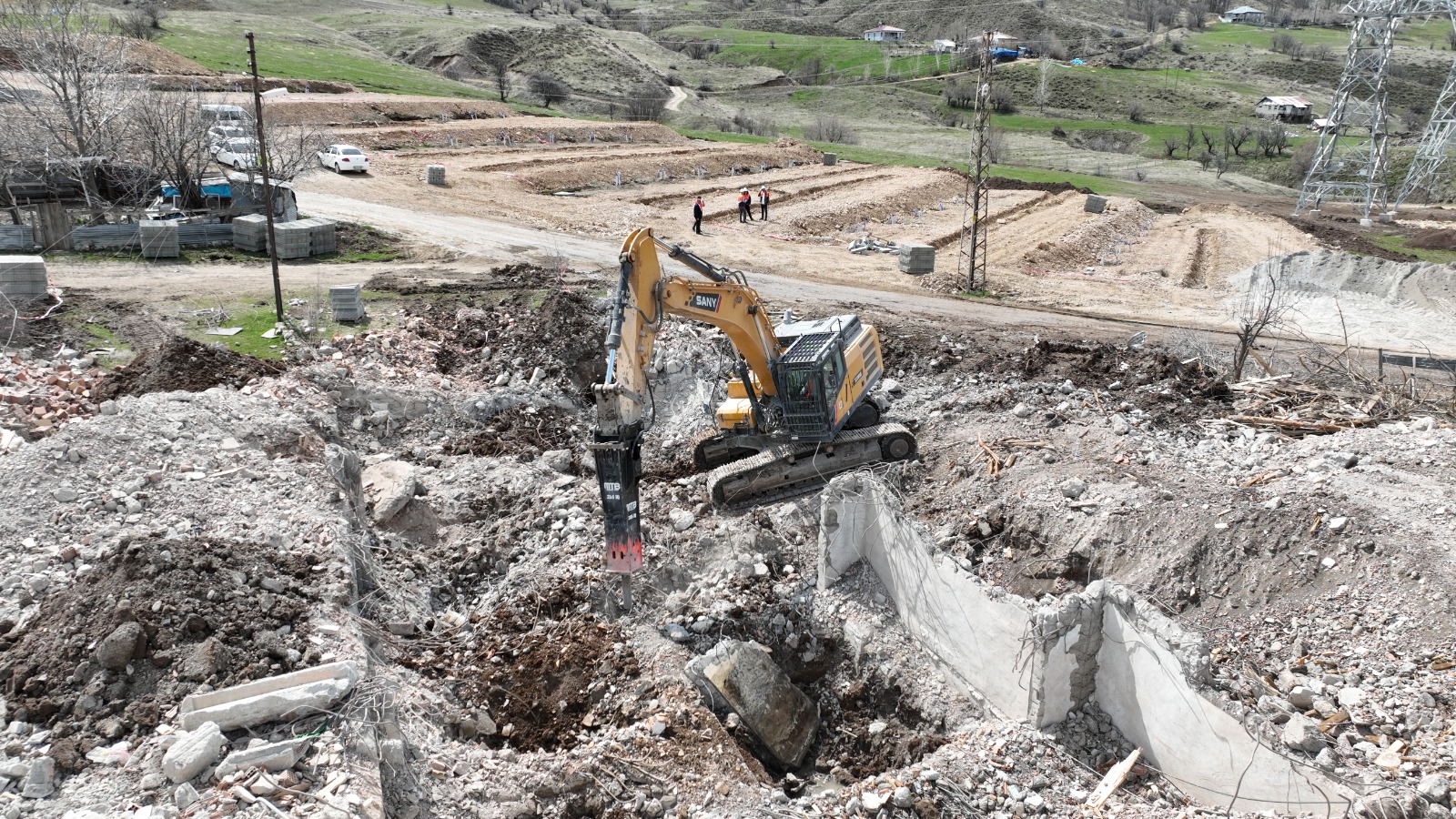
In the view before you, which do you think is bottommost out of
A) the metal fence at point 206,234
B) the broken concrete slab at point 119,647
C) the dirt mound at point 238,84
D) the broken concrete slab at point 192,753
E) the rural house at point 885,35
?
the broken concrete slab at point 192,753

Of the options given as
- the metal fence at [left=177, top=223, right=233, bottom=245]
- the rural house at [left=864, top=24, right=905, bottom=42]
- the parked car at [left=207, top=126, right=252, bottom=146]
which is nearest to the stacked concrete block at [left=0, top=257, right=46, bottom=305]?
the metal fence at [left=177, top=223, right=233, bottom=245]

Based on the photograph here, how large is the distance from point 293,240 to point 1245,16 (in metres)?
132

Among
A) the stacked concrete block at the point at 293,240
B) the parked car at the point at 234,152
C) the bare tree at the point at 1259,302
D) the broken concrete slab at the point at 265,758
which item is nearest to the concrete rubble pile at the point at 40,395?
the broken concrete slab at the point at 265,758

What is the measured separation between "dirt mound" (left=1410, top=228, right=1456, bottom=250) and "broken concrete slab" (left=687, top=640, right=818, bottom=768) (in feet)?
112

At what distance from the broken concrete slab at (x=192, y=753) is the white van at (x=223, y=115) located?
22.6m

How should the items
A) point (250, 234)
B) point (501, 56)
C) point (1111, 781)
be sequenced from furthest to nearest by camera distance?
point (501, 56), point (250, 234), point (1111, 781)

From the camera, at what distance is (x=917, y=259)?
93.3 feet

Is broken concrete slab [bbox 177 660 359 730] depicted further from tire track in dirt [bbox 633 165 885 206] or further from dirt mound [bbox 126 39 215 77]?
dirt mound [bbox 126 39 215 77]

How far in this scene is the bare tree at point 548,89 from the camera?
63.3 m

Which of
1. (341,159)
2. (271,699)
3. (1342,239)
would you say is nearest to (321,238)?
(341,159)

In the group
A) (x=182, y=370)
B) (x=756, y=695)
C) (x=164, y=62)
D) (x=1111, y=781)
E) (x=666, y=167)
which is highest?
(x=164, y=62)

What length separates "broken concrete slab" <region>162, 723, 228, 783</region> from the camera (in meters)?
7.72

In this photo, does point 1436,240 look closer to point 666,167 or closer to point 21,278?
point 666,167

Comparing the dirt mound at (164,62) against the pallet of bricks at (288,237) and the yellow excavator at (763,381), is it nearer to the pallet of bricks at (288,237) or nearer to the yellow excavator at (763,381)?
the pallet of bricks at (288,237)
